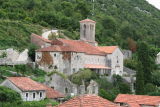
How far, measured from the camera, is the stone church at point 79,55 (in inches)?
2389

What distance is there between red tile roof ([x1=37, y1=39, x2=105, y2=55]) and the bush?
1443 cm

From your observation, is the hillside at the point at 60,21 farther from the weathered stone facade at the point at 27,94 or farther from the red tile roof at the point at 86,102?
the red tile roof at the point at 86,102

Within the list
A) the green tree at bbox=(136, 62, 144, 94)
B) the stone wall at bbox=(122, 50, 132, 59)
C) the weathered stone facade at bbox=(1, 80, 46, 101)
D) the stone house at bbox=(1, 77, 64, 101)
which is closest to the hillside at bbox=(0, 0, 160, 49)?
the stone wall at bbox=(122, 50, 132, 59)

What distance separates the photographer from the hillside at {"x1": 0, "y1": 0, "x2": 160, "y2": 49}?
241ft

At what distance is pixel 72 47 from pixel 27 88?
14549 mm

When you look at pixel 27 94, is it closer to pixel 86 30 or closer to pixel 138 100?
pixel 138 100

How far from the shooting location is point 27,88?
4881cm

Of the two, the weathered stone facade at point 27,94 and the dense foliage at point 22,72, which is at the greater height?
the dense foliage at point 22,72

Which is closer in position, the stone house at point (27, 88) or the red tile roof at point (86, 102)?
the red tile roof at point (86, 102)

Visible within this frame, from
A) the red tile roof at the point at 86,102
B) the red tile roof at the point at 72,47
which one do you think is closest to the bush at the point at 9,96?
the red tile roof at the point at 72,47

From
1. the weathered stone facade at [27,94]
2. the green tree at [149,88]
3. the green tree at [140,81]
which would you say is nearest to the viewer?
the weathered stone facade at [27,94]

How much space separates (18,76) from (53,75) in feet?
16.3

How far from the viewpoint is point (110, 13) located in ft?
425

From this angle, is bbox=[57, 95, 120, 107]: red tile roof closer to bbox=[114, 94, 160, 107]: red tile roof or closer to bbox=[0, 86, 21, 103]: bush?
bbox=[0, 86, 21, 103]: bush
